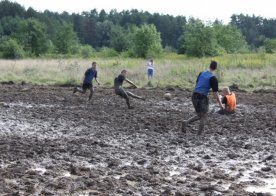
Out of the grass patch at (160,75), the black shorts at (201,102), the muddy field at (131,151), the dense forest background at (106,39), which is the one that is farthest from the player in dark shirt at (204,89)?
the dense forest background at (106,39)

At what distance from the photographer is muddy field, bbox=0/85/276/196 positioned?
309 inches

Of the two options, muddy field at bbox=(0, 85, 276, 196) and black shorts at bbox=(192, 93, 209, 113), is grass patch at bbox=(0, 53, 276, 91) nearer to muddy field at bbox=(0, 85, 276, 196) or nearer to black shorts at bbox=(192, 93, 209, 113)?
muddy field at bbox=(0, 85, 276, 196)

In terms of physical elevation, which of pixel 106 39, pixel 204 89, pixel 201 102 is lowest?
pixel 106 39

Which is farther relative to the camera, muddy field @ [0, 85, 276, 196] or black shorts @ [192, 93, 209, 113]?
black shorts @ [192, 93, 209, 113]

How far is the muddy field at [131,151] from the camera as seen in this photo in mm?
7855

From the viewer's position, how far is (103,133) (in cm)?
1303

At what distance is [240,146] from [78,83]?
18.5m

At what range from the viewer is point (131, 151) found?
35.2ft

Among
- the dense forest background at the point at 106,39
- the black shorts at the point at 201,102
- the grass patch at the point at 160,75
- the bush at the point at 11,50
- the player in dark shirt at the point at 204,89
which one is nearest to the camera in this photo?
the player in dark shirt at the point at 204,89

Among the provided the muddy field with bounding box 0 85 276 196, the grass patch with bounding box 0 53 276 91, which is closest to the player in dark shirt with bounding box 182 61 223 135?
the muddy field with bounding box 0 85 276 196

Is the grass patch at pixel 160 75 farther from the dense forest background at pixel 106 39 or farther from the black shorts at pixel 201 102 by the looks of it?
the dense forest background at pixel 106 39

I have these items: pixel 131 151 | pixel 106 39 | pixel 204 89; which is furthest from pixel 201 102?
pixel 106 39

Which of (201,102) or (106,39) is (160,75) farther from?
(106,39)

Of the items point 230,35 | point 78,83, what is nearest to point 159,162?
point 78,83
